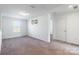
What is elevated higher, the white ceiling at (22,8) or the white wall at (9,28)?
the white ceiling at (22,8)

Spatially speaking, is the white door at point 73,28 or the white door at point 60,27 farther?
the white door at point 60,27

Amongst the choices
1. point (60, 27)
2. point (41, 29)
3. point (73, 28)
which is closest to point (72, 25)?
point (73, 28)

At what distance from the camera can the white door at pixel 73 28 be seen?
1.31m

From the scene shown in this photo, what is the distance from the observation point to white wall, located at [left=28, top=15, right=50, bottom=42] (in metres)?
1.46

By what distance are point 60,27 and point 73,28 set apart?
0.86 ft

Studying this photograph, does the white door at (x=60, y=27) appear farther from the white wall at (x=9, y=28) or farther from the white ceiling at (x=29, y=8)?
the white wall at (x=9, y=28)

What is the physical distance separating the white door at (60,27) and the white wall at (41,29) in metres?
0.23

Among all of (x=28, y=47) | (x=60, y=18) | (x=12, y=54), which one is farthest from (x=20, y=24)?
(x=60, y=18)

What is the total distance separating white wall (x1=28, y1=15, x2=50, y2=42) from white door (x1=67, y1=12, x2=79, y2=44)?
1.44 ft

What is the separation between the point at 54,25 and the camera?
1.48 m

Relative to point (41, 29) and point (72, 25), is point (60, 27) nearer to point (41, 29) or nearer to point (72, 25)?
point (72, 25)

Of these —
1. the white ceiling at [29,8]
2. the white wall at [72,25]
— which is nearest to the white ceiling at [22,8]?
the white ceiling at [29,8]

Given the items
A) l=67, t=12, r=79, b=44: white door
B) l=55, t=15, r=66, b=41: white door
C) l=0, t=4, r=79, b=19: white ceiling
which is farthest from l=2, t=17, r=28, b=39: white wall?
l=67, t=12, r=79, b=44: white door

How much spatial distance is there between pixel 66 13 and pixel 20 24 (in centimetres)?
100
